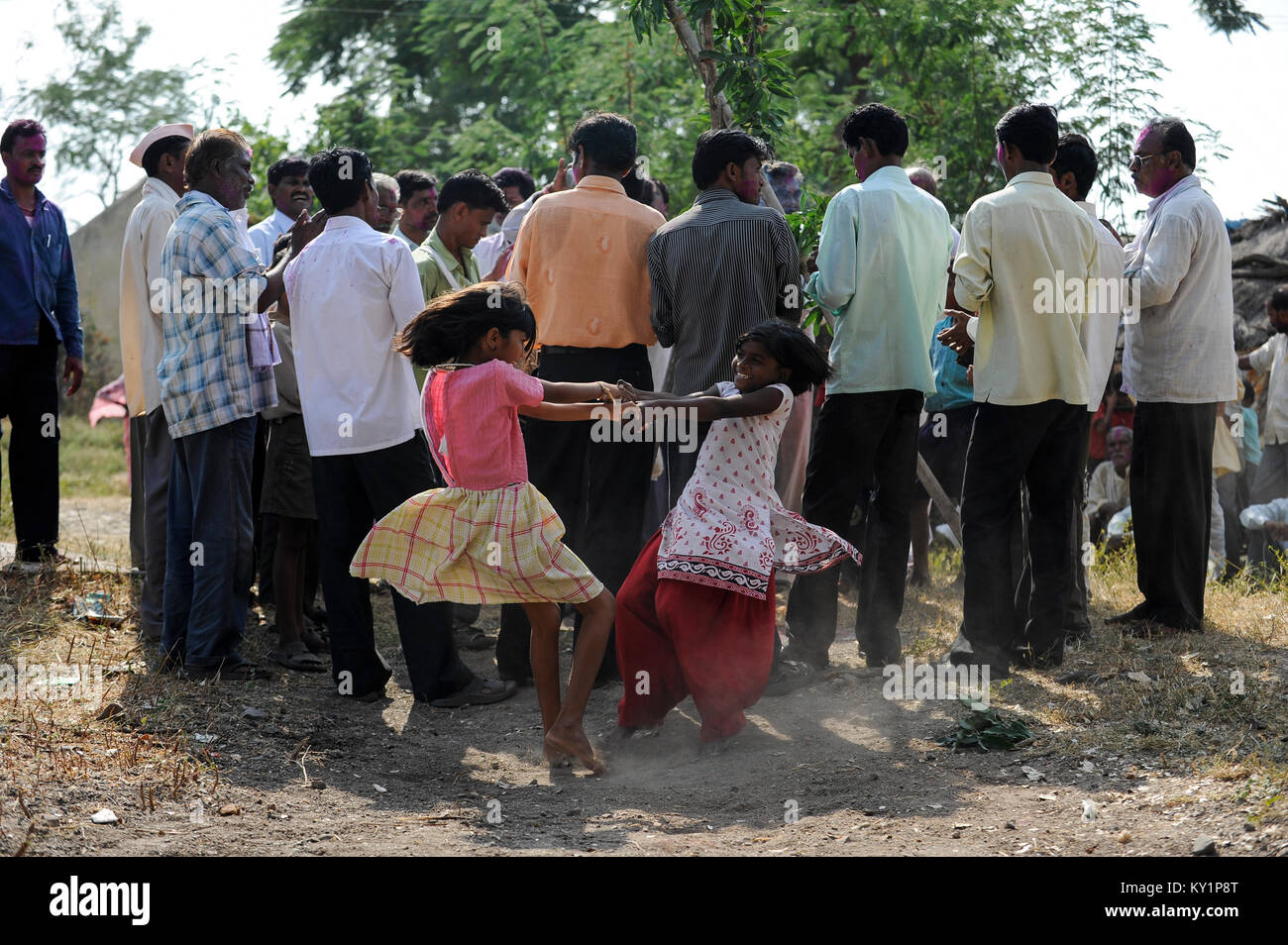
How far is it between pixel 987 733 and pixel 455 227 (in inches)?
126

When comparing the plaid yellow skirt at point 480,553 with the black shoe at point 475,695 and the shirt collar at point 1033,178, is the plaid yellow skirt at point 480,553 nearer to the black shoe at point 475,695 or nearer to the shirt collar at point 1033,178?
the black shoe at point 475,695

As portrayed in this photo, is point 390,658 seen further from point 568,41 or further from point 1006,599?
point 568,41

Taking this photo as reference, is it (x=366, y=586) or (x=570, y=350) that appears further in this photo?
(x=366, y=586)

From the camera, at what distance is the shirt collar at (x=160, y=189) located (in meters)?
5.74

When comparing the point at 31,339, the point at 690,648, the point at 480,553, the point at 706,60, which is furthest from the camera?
the point at 31,339

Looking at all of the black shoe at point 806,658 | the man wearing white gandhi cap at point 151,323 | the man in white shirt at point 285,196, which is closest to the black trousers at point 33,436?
the man wearing white gandhi cap at point 151,323

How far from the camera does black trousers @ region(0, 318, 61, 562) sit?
6770mm

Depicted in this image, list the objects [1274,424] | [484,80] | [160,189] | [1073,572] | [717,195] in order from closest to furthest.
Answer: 1. [717,195]
2. [1073,572]
3. [160,189]
4. [1274,424]
5. [484,80]

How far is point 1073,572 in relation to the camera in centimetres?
561

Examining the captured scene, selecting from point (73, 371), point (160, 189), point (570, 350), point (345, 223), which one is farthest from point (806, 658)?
point (73, 371)

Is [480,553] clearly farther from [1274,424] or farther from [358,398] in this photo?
[1274,424]

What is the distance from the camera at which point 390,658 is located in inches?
242
